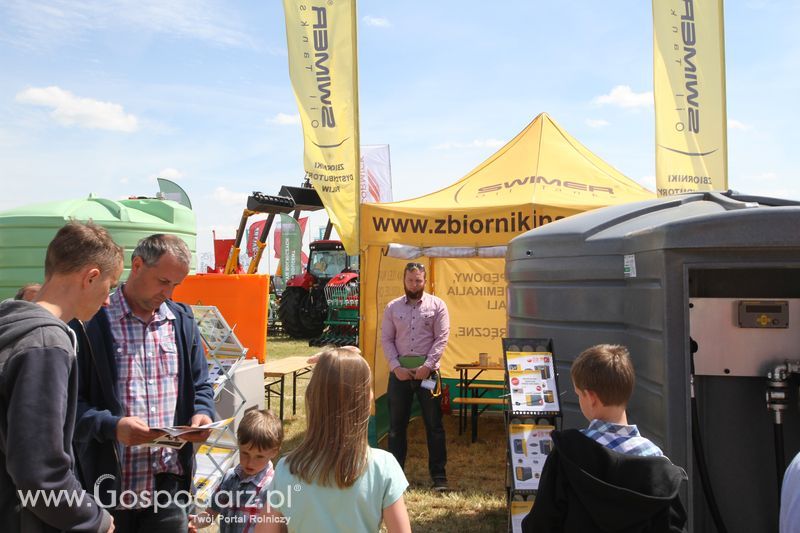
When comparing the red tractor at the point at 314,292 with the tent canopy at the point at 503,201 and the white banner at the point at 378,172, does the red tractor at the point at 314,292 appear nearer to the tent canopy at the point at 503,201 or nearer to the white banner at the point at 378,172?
the white banner at the point at 378,172

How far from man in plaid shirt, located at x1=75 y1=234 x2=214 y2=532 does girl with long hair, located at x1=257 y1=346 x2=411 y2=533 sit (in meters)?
0.72

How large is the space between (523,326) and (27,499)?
353 centimetres

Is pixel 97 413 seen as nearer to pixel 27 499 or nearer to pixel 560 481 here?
pixel 27 499

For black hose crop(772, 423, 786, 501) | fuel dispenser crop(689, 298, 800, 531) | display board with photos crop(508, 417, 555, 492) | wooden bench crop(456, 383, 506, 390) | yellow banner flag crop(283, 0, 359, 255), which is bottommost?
wooden bench crop(456, 383, 506, 390)

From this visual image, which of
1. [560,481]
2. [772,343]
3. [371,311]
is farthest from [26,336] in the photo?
[371,311]

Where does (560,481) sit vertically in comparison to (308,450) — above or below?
below

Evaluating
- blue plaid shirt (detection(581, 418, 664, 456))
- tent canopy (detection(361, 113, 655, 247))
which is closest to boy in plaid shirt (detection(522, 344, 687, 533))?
blue plaid shirt (detection(581, 418, 664, 456))

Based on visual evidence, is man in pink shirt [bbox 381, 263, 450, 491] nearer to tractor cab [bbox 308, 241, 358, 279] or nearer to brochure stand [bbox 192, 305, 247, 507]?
brochure stand [bbox 192, 305, 247, 507]

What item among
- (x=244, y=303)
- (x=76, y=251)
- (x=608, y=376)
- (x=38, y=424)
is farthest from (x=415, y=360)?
(x=38, y=424)

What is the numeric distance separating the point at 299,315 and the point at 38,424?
1613cm

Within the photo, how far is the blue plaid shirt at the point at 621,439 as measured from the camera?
2193 mm

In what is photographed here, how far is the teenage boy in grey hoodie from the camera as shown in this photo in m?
1.57

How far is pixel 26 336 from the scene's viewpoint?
1621mm

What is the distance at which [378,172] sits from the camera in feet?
62.8
